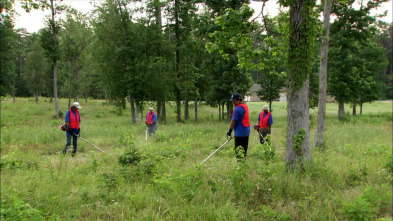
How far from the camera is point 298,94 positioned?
15.9ft

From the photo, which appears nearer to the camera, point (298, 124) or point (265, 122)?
point (298, 124)

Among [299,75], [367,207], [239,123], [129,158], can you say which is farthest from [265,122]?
[367,207]

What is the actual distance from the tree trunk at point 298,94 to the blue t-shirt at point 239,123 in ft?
3.82

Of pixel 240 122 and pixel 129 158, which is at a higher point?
pixel 240 122

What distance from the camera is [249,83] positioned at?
19.4 metres

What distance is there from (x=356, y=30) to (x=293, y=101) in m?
17.9

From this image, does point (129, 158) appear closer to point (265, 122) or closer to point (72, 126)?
point (72, 126)

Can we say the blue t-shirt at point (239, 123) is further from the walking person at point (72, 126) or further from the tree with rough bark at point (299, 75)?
the walking person at point (72, 126)

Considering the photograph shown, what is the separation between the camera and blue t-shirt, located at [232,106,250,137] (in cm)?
585

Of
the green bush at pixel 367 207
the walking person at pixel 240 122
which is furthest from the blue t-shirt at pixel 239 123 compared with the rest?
the green bush at pixel 367 207

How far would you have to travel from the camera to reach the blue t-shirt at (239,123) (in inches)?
230

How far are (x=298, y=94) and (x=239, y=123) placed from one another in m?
1.67

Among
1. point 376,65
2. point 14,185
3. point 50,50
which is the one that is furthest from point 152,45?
point 376,65

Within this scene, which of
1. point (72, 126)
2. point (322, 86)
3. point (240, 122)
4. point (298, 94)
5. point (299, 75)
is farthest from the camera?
point (72, 126)
